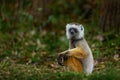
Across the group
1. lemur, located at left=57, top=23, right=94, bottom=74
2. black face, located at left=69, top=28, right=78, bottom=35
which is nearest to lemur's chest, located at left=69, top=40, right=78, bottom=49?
lemur, located at left=57, top=23, right=94, bottom=74

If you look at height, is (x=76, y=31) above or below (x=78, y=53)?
above

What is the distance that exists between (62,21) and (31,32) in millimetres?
1520

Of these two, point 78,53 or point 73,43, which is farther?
point 73,43

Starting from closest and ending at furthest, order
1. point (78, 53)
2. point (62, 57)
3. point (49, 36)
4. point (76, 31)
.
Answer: point (78, 53)
point (62, 57)
point (76, 31)
point (49, 36)

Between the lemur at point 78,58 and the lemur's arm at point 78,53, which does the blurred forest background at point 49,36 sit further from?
the lemur's arm at point 78,53

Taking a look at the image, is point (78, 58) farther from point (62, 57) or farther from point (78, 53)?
point (62, 57)

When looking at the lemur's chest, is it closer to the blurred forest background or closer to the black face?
the black face

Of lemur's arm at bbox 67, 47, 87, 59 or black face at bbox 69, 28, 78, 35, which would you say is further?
black face at bbox 69, 28, 78, 35

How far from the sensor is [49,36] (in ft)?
52.4

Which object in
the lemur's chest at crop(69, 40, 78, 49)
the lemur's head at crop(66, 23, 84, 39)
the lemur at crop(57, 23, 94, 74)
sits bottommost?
the lemur at crop(57, 23, 94, 74)

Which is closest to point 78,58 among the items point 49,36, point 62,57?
point 62,57

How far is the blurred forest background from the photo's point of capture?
9.88m

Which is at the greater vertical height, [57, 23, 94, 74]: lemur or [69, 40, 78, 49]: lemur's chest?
[69, 40, 78, 49]: lemur's chest

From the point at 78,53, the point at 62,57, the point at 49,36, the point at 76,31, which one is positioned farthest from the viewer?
the point at 49,36
